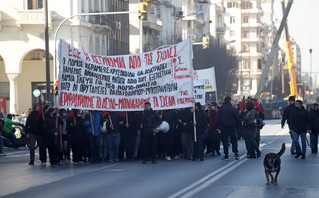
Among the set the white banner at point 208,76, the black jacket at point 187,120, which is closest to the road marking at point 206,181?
the black jacket at point 187,120

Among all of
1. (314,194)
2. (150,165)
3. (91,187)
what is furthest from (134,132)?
(314,194)

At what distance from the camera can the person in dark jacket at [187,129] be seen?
20.0 metres

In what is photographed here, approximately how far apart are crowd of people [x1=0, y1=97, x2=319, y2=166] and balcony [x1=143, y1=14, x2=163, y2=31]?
46986mm

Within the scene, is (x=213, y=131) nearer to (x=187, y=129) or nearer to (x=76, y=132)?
(x=187, y=129)

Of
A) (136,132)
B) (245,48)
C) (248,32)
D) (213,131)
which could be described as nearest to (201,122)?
(136,132)

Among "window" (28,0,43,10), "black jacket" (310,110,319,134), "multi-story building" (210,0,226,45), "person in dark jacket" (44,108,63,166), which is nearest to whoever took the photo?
"person in dark jacket" (44,108,63,166)

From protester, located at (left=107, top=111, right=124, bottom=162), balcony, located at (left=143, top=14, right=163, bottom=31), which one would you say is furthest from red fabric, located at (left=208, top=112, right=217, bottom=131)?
balcony, located at (left=143, top=14, right=163, bottom=31)

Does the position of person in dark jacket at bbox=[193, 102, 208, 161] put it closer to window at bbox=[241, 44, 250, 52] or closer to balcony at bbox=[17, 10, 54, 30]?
balcony at bbox=[17, 10, 54, 30]

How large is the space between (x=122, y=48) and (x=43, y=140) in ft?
142

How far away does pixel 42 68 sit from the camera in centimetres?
5000

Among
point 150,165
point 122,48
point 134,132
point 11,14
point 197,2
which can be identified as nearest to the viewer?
point 150,165

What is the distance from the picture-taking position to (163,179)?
14.8m

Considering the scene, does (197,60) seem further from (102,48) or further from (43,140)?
(43,140)

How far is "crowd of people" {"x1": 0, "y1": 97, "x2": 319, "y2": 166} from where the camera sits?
19.1 meters
